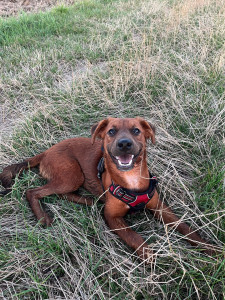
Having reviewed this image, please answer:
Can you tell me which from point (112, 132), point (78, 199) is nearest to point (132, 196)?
point (112, 132)

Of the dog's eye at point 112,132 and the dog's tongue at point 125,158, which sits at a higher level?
the dog's eye at point 112,132

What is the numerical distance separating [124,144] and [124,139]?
44 mm

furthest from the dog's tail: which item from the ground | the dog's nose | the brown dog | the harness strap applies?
the ground

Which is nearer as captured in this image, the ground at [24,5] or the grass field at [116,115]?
the grass field at [116,115]

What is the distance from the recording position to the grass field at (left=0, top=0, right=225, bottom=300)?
1896mm

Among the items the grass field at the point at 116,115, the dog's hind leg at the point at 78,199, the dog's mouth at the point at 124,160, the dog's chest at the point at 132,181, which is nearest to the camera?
the grass field at the point at 116,115

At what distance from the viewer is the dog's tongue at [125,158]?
2.29 m

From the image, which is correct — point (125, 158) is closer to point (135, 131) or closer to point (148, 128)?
point (135, 131)

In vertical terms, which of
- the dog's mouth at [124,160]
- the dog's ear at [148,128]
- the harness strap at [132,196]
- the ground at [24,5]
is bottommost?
the harness strap at [132,196]

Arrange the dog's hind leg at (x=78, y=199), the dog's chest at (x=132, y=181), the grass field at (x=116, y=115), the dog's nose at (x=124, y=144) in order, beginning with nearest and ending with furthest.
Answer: the grass field at (x=116, y=115), the dog's nose at (x=124, y=144), the dog's chest at (x=132, y=181), the dog's hind leg at (x=78, y=199)

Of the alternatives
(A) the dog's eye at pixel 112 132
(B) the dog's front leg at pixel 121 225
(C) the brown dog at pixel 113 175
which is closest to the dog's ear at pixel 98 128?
(C) the brown dog at pixel 113 175

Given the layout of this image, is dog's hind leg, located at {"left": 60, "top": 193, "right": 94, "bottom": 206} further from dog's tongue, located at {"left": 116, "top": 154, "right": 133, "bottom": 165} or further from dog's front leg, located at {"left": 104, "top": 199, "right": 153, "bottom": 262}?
dog's tongue, located at {"left": 116, "top": 154, "right": 133, "bottom": 165}

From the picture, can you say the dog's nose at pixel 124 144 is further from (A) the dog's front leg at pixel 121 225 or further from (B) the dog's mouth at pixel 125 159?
(A) the dog's front leg at pixel 121 225

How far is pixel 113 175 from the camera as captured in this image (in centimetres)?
244
